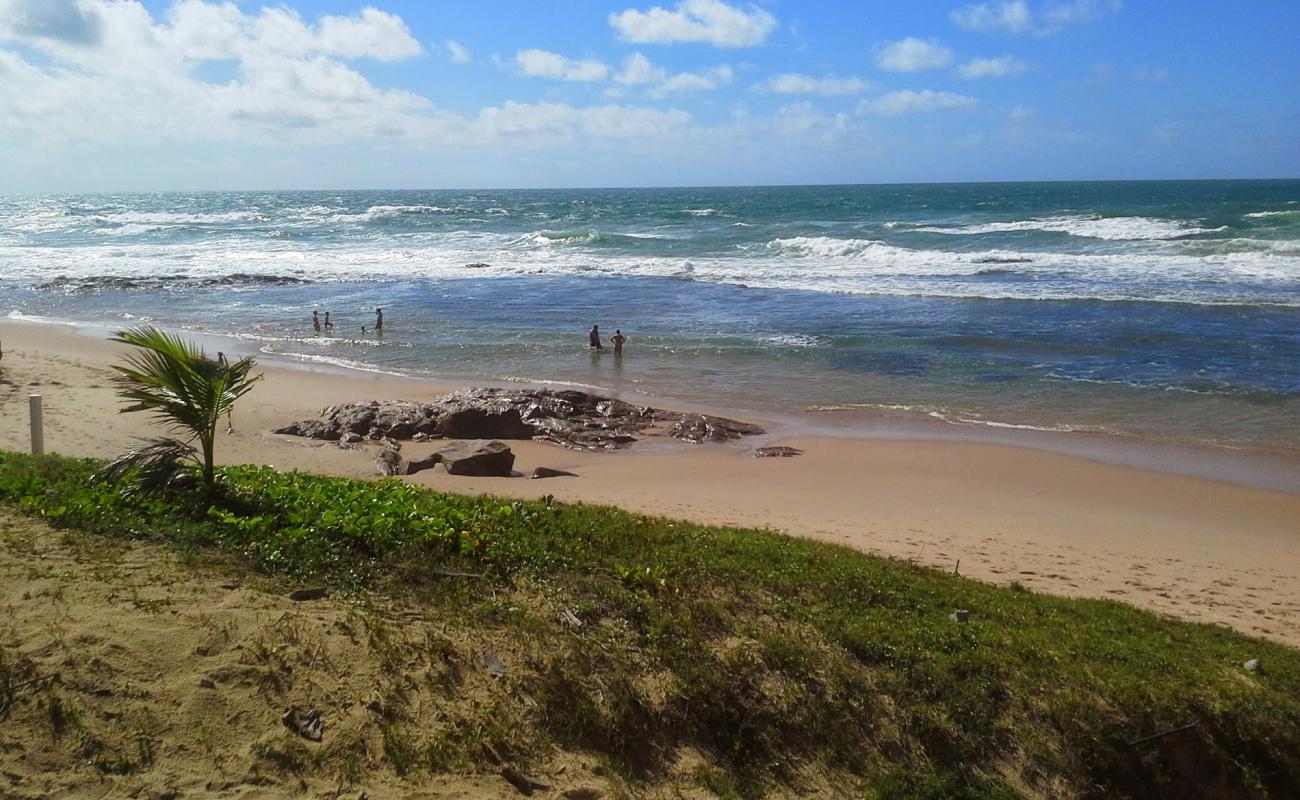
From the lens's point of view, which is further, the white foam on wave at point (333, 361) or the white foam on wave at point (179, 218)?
the white foam on wave at point (179, 218)

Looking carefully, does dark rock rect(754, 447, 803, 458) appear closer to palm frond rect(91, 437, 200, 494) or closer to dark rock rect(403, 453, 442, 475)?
dark rock rect(403, 453, 442, 475)

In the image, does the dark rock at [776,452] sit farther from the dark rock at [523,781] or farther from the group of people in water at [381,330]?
the dark rock at [523,781]

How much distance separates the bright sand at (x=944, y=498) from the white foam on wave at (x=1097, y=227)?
127 feet

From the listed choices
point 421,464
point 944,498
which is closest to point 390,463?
point 421,464

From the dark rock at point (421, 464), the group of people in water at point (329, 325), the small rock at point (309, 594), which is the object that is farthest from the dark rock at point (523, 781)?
the group of people in water at point (329, 325)

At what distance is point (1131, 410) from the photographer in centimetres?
1841

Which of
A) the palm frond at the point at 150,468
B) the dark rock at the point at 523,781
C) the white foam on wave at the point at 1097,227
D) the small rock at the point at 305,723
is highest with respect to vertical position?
the white foam on wave at the point at 1097,227

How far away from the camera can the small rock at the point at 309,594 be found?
20.0ft

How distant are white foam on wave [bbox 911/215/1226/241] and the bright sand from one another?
38750 mm

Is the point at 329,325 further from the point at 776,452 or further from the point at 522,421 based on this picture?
the point at 776,452

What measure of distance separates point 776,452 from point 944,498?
311cm

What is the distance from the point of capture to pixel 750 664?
5.93 meters

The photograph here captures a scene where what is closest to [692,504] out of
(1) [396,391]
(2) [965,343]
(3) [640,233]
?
(1) [396,391]

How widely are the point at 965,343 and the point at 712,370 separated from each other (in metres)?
7.36
